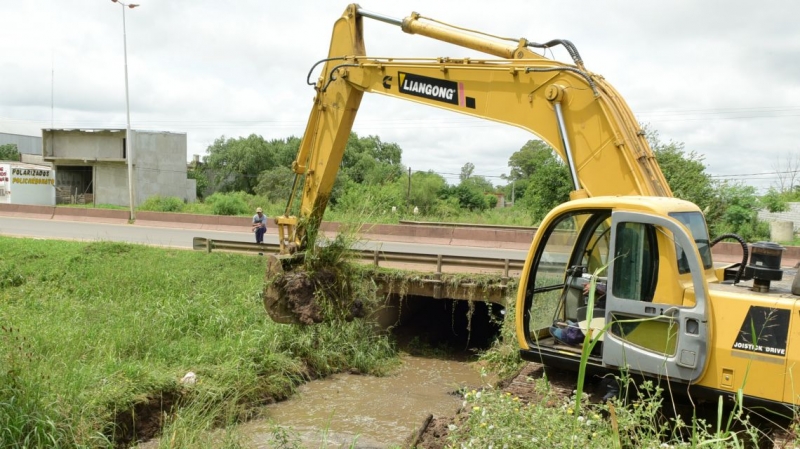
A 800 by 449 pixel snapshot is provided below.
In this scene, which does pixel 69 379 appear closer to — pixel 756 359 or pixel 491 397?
pixel 491 397

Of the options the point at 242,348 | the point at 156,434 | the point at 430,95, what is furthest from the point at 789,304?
the point at 242,348

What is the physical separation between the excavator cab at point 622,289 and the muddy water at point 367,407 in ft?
5.96

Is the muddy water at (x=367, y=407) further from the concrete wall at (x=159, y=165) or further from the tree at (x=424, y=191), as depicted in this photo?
the concrete wall at (x=159, y=165)

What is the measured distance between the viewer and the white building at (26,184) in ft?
119

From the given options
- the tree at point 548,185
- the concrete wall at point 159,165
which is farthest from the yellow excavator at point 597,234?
the concrete wall at point 159,165

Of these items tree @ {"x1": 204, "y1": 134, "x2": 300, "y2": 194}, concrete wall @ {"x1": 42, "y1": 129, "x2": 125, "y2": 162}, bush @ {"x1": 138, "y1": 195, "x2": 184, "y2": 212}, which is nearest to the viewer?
bush @ {"x1": 138, "y1": 195, "x2": 184, "y2": 212}

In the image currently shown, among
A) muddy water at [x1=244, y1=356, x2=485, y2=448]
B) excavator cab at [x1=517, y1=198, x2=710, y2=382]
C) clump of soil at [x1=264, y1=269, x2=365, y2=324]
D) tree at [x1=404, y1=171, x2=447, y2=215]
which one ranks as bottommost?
muddy water at [x1=244, y1=356, x2=485, y2=448]

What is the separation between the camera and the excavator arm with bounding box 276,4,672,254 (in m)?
6.74

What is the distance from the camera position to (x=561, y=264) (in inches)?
255

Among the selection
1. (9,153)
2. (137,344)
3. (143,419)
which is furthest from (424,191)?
(9,153)

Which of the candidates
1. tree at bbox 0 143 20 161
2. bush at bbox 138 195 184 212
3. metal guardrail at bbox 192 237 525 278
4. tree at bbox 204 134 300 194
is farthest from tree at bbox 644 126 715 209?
tree at bbox 0 143 20 161

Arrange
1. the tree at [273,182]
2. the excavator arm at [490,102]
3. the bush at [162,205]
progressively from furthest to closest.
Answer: the tree at [273,182], the bush at [162,205], the excavator arm at [490,102]

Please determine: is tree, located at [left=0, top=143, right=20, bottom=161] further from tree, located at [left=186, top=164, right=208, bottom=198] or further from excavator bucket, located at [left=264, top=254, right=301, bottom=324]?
excavator bucket, located at [left=264, top=254, right=301, bottom=324]

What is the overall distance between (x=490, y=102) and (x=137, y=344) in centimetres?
668
